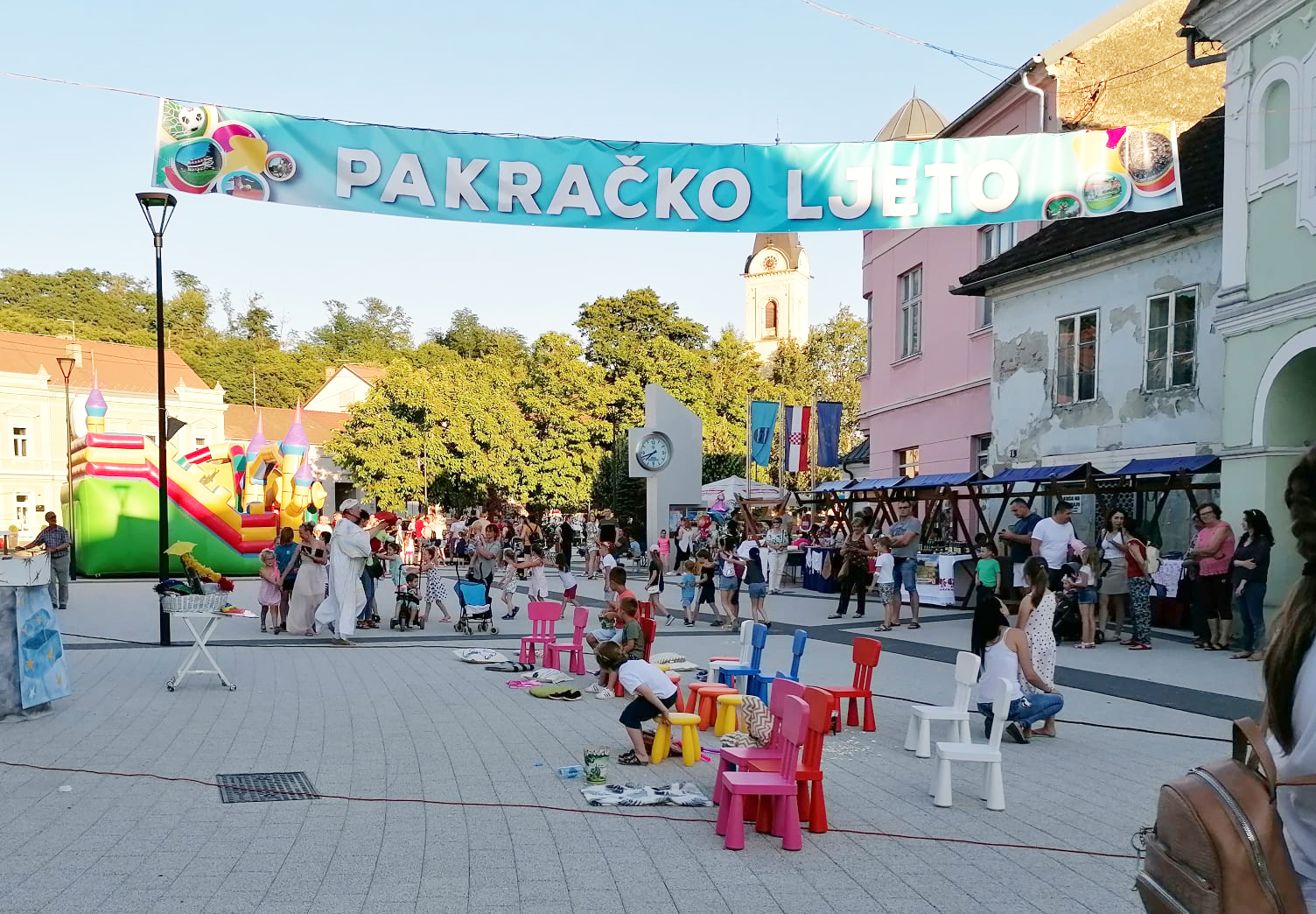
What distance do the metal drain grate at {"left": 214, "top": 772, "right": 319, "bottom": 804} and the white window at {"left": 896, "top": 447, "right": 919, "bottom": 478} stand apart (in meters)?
21.1

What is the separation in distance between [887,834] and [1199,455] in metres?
12.1

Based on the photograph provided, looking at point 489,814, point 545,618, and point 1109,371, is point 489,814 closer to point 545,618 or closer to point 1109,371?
point 545,618

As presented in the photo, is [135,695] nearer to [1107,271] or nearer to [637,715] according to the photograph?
[637,715]

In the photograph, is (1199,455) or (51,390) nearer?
(1199,455)

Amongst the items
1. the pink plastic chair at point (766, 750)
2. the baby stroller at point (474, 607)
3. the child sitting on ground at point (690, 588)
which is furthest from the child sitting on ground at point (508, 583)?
the pink plastic chair at point (766, 750)

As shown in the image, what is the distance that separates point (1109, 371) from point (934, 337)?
6.83 m

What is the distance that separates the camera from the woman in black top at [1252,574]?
40.4 ft

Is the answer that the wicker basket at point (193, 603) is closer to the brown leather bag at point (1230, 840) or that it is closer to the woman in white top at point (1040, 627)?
the woman in white top at point (1040, 627)

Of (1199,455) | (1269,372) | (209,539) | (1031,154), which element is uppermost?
(1031,154)

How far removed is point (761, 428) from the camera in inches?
1137

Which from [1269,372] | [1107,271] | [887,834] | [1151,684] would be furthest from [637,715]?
[1107,271]

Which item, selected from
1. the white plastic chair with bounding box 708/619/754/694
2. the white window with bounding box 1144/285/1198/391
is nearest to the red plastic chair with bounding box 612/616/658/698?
the white plastic chair with bounding box 708/619/754/694

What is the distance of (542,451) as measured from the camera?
47.9 m

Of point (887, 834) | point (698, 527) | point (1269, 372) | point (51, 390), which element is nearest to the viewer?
point (887, 834)
